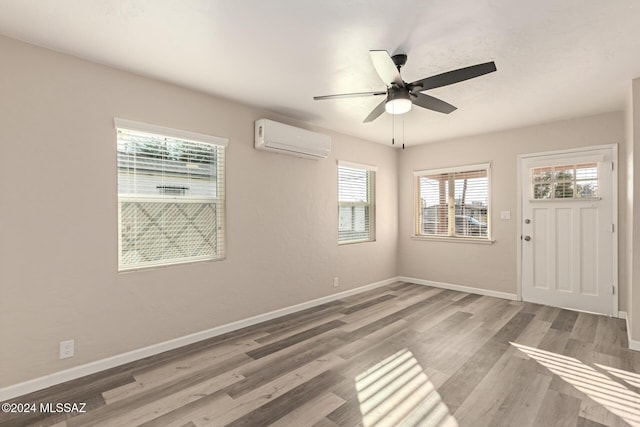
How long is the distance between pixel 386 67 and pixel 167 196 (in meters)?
2.35

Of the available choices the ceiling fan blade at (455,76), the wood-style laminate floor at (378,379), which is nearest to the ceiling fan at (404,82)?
the ceiling fan blade at (455,76)

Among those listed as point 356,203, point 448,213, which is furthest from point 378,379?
point 448,213

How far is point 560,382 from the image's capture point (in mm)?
2391

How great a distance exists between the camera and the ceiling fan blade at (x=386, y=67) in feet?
6.39

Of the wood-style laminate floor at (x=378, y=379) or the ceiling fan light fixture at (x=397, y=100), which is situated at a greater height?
the ceiling fan light fixture at (x=397, y=100)

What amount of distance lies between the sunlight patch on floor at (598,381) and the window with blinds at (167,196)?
3.35 m

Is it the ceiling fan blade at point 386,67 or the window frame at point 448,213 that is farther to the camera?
the window frame at point 448,213

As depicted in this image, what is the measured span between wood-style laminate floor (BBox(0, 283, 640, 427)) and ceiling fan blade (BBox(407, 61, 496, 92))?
7.50 feet

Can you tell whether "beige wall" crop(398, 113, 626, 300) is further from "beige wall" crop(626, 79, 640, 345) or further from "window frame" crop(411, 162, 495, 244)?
"beige wall" crop(626, 79, 640, 345)

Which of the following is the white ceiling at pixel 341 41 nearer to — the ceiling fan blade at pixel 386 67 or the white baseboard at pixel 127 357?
the ceiling fan blade at pixel 386 67

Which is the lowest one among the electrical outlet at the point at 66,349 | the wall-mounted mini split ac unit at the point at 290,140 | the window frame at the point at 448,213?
the electrical outlet at the point at 66,349

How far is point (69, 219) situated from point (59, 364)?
1138 millimetres

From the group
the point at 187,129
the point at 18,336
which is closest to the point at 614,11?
the point at 187,129

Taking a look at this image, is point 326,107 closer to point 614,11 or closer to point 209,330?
point 614,11
